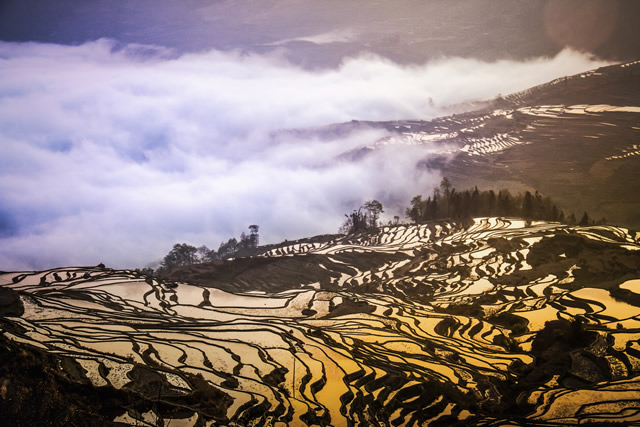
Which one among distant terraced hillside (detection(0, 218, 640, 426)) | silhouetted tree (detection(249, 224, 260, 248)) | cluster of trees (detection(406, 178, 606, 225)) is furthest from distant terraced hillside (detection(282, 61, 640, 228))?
silhouetted tree (detection(249, 224, 260, 248))

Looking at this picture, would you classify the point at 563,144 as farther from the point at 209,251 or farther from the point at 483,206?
the point at 209,251

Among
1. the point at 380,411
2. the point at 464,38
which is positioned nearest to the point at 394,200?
the point at 464,38

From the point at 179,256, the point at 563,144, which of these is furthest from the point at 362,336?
the point at 179,256

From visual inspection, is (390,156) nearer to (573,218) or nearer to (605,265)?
(573,218)

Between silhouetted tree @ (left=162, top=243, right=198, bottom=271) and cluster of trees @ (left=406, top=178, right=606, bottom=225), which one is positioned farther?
silhouetted tree @ (left=162, top=243, right=198, bottom=271)

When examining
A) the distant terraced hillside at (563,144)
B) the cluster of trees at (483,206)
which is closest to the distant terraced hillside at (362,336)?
the distant terraced hillside at (563,144)

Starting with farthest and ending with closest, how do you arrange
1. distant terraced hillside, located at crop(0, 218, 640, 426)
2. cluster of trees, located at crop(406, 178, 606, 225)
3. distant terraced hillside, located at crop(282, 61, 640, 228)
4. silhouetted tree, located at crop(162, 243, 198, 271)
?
silhouetted tree, located at crop(162, 243, 198, 271) < cluster of trees, located at crop(406, 178, 606, 225) < distant terraced hillside, located at crop(282, 61, 640, 228) < distant terraced hillside, located at crop(0, 218, 640, 426)

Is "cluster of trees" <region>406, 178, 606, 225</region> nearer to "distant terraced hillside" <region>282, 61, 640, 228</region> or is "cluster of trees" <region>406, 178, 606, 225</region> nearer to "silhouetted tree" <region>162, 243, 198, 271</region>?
"distant terraced hillside" <region>282, 61, 640, 228</region>

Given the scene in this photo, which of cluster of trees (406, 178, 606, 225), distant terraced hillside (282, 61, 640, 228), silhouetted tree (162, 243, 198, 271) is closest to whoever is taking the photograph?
distant terraced hillside (282, 61, 640, 228)
